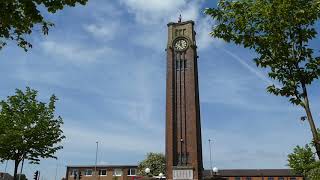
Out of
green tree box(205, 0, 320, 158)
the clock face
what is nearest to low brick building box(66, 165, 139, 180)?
the clock face

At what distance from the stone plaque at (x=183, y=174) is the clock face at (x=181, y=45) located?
21.8 m

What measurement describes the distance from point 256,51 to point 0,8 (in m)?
8.96

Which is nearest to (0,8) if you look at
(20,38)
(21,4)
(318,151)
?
(21,4)

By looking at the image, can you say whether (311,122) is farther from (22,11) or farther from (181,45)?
(181,45)

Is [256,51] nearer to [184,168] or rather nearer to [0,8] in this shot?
[0,8]

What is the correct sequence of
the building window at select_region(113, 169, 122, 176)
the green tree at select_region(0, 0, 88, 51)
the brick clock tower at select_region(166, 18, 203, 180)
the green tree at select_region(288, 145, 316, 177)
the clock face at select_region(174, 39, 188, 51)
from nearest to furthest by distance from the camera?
the green tree at select_region(0, 0, 88, 51), the green tree at select_region(288, 145, 316, 177), the brick clock tower at select_region(166, 18, 203, 180), the clock face at select_region(174, 39, 188, 51), the building window at select_region(113, 169, 122, 176)

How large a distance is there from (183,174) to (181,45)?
75.9ft

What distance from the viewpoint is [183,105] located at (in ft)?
218

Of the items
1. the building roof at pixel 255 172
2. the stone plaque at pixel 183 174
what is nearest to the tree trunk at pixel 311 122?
the stone plaque at pixel 183 174

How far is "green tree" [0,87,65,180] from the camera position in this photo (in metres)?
34.8

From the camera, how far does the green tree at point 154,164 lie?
84.6 m

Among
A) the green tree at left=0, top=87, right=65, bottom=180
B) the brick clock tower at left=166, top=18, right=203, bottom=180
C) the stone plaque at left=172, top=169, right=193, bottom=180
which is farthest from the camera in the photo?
the brick clock tower at left=166, top=18, right=203, bottom=180

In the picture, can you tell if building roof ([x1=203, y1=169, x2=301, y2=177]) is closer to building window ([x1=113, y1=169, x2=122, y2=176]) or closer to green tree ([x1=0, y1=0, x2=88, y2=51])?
building window ([x1=113, y1=169, x2=122, y2=176])

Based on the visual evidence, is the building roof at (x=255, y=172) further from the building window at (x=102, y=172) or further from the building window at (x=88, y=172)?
the building window at (x=88, y=172)
